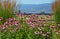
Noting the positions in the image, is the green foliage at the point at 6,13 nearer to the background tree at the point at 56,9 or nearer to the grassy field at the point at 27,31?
the background tree at the point at 56,9

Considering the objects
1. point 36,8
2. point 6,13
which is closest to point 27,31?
point 6,13

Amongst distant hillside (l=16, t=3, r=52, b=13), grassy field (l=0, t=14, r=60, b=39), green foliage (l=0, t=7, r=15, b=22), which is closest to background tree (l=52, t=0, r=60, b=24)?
distant hillside (l=16, t=3, r=52, b=13)

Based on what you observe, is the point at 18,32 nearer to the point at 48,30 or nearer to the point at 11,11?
the point at 48,30

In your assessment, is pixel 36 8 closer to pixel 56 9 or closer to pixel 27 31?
pixel 56 9

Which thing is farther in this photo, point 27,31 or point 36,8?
point 36,8

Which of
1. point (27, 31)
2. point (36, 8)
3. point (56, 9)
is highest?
point (56, 9)

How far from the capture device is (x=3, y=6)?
6.44 m

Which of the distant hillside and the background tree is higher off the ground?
the background tree

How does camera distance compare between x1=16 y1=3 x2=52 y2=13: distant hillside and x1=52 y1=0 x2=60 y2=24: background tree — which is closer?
x1=52 y1=0 x2=60 y2=24: background tree

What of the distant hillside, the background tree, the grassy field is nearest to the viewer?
the grassy field

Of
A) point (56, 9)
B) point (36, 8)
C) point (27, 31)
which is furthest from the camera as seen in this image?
point (36, 8)

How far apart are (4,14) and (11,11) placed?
23cm

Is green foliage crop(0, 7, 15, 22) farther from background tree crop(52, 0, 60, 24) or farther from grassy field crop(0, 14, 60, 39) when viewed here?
grassy field crop(0, 14, 60, 39)

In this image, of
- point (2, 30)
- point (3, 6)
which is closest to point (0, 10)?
point (3, 6)
